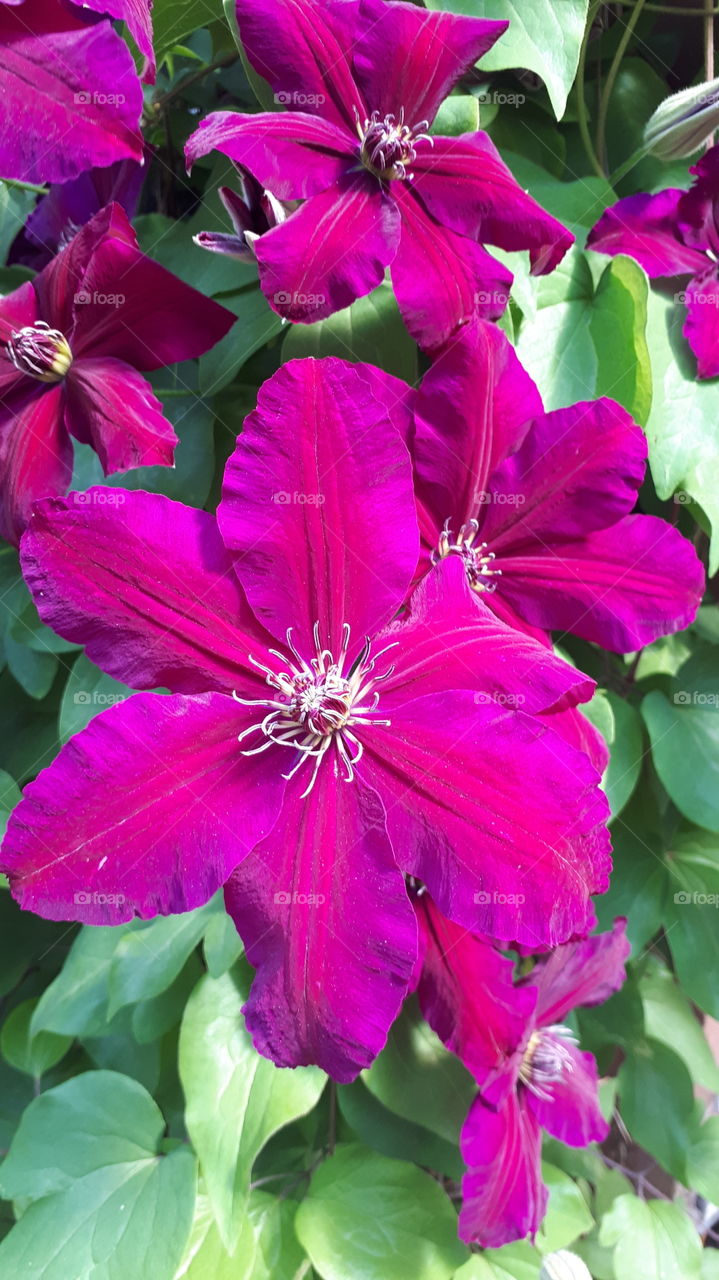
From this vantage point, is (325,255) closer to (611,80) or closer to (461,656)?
(461,656)

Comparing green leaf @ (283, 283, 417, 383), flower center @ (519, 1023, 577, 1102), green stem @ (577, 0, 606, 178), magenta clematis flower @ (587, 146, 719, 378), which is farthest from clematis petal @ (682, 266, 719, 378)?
flower center @ (519, 1023, 577, 1102)

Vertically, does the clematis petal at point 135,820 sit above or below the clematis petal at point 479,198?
below

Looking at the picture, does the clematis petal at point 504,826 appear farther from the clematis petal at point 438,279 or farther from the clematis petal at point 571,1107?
the clematis petal at point 571,1107

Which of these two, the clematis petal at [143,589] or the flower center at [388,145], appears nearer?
the clematis petal at [143,589]

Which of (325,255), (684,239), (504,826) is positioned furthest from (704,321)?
(504,826)

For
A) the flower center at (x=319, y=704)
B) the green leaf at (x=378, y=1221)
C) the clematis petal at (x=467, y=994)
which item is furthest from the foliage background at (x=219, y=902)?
the flower center at (x=319, y=704)

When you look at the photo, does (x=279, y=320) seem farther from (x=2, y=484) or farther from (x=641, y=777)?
(x=641, y=777)
